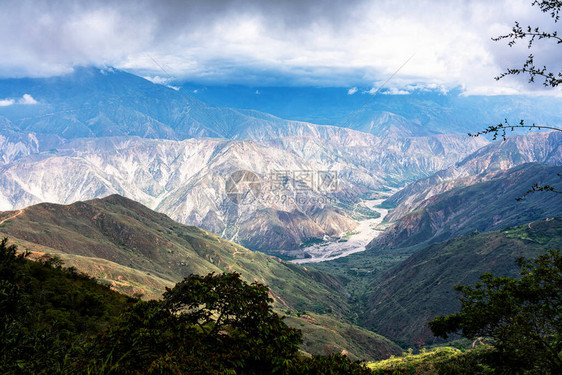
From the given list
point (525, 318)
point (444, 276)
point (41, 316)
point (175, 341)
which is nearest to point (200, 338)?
point (175, 341)

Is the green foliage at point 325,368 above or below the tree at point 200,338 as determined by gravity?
below

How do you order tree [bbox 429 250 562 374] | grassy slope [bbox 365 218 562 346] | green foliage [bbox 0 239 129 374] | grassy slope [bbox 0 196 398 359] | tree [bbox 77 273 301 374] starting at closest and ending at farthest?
green foliage [bbox 0 239 129 374] < tree [bbox 77 273 301 374] < tree [bbox 429 250 562 374] < grassy slope [bbox 0 196 398 359] < grassy slope [bbox 365 218 562 346]

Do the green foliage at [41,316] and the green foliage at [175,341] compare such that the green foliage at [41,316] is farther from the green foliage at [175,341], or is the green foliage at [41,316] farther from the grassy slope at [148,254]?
the grassy slope at [148,254]

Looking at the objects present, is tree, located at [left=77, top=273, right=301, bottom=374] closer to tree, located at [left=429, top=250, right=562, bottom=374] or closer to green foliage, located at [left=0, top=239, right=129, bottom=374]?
green foliage, located at [left=0, top=239, right=129, bottom=374]

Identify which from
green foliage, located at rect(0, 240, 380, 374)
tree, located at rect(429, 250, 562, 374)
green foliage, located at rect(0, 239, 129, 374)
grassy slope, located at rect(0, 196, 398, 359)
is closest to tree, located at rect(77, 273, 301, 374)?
green foliage, located at rect(0, 240, 380, 374)

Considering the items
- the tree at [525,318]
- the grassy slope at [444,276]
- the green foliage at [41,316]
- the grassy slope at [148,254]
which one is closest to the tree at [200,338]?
the green foliage at [41,316]

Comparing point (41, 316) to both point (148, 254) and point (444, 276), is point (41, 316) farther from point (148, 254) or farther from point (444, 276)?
point (444, 276)
